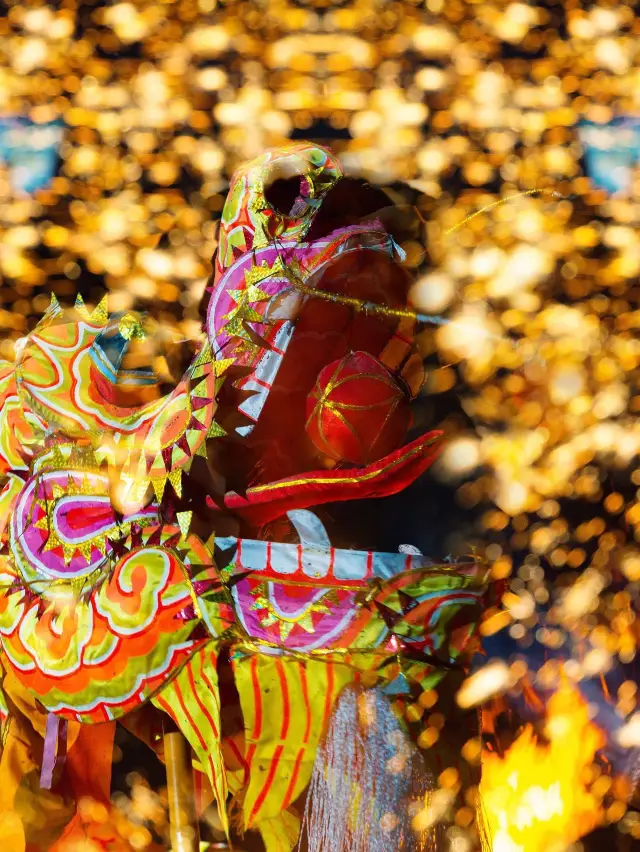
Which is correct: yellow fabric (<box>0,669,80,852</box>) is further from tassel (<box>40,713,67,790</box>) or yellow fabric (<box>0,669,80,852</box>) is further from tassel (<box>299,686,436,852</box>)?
tassel (<box>299,686,436,852</box>)

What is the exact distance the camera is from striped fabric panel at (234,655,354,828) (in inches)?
37.9

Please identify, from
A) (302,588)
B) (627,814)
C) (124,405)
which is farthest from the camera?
(627,814)

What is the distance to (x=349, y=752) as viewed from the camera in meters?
0.96

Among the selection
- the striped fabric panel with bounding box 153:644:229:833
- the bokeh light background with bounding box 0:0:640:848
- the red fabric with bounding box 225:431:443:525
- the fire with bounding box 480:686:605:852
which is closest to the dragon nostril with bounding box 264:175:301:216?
the bokeh light background with bounding box 0:0:640:848

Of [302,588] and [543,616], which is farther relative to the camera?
[543,616]

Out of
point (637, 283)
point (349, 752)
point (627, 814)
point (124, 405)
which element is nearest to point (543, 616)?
point (627, 814)

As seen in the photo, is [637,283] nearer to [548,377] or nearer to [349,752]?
[548,377]

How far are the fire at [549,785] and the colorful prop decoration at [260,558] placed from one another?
25 cm

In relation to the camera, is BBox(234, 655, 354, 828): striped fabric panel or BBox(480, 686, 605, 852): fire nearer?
BBox(234, 655, 354, 828): striped fabric panel

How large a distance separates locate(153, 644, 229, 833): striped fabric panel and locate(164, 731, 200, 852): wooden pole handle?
60 millimetres

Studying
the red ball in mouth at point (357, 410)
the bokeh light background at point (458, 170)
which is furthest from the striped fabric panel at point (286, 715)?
the bokeh light background at point (458, 170)

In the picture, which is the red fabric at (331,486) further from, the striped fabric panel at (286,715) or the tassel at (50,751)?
the tassel at (50,751)

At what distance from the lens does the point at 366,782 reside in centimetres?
96

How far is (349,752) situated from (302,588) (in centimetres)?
20
